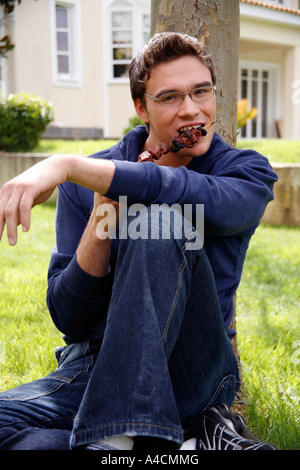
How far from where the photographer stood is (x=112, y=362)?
58.4 inches

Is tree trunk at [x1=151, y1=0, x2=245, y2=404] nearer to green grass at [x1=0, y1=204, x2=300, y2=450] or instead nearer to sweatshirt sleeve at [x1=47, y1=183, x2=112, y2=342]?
green grass at [x1=0, y1=204, x2=300, y2=450]

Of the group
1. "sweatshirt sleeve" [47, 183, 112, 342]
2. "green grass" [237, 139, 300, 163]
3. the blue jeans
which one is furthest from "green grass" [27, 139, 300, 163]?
the blue jeans

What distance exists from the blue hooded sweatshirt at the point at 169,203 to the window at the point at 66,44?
462 inches

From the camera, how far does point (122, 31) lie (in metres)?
14.1

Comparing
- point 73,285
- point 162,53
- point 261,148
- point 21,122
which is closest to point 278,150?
point 261,148

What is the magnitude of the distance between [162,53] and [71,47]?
12469mm

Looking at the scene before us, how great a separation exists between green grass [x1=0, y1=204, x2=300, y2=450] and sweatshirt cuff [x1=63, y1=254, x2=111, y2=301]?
83cm

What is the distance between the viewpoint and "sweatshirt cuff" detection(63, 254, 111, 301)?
75.5 inches

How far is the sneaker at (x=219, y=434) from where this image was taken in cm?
164

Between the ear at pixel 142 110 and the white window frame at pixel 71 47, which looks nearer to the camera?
the ear at pixel 142 110

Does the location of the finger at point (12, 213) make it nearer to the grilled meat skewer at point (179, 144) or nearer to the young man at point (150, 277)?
the young man at point (150, 277)

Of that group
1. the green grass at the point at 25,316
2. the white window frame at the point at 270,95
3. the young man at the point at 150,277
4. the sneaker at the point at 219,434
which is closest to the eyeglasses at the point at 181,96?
the young man at the point at 150,277

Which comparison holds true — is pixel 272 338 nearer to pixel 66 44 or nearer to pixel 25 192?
pixel 25 192
